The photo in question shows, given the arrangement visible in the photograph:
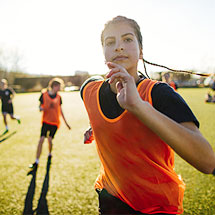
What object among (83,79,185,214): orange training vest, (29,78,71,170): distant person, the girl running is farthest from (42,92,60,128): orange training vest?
(83,79,185,214): orange training vest

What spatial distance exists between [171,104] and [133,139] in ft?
1.09

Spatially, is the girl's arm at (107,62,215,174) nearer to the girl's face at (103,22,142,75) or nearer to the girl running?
the girl running

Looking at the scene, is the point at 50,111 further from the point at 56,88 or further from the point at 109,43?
the point at 109,43

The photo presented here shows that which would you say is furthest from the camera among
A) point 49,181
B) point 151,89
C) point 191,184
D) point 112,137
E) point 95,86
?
point 49,181

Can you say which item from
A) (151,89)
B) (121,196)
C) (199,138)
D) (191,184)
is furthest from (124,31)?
(191,184)

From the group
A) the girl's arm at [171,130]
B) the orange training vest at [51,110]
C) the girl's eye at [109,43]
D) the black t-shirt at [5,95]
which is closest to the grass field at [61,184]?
the orange training vest at [51,110]

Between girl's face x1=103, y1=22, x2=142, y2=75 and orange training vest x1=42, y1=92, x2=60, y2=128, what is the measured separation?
442 cm

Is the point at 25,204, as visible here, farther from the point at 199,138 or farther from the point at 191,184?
the point at 199,138

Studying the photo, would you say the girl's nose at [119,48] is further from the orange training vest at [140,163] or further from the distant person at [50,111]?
the distant person at [50,111]

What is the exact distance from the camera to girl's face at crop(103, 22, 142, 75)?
1256 millimetres

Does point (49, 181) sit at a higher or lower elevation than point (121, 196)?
lower

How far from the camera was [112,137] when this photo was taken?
4.21 ft

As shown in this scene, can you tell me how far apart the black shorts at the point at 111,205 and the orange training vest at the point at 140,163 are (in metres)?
0.05

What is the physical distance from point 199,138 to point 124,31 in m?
0.83
